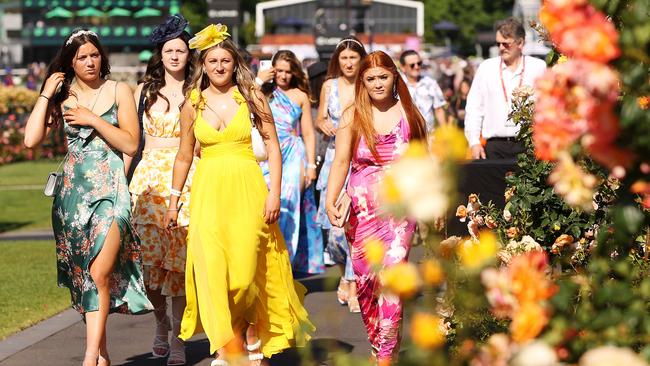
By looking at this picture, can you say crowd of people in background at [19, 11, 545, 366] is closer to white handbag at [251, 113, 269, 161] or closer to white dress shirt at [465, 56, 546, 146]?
white handbag at [251, 113, 269, 161]

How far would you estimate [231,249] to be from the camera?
7.34 meters

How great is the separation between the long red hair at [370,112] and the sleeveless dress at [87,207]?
1238mm

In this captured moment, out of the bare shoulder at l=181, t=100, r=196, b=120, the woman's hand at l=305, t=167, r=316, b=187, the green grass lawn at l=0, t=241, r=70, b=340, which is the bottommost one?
the green grass lawn at l=0, t=241, r=70, b=340

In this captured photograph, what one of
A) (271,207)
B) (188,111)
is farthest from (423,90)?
(271,207)

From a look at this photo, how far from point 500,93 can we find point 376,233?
142 inches

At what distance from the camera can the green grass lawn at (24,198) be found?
18016mm

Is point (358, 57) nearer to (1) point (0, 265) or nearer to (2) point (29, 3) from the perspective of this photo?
(1) point (0, 265)

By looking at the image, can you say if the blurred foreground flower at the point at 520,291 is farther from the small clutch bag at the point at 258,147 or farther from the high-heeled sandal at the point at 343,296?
the high-heeled sandal at the point at 343,296

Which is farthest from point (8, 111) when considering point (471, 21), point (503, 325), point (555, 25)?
point (471, 21)

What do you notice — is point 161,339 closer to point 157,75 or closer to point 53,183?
point 53,183

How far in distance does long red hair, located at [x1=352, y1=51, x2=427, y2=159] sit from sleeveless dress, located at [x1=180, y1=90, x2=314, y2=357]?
59cm

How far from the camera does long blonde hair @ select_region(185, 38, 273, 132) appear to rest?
7520 millimetres

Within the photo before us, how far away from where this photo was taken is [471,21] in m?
108

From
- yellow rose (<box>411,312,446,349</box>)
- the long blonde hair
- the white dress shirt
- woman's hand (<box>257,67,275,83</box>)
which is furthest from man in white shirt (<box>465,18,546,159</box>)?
yellow rose (<box>411,312,446,349</box>)
